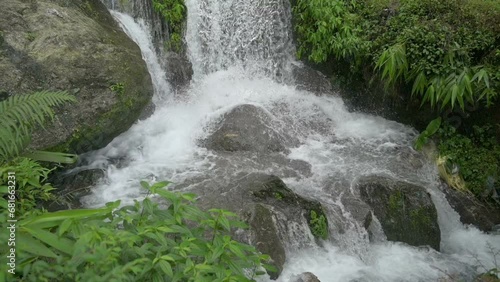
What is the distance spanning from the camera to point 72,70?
19.4 ft

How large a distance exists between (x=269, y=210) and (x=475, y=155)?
3.48 metres

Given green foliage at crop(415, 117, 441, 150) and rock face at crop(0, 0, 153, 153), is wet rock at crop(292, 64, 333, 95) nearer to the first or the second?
green foliage at crop(415, 117, 441, 150)

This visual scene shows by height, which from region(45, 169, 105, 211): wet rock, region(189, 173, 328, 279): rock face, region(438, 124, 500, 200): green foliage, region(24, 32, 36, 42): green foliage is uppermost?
region(24, 32, 36, 42): green foliage

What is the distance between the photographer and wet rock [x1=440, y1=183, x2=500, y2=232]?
19.5ft

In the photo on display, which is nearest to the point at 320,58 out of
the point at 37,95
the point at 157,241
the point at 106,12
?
the point at 106,12

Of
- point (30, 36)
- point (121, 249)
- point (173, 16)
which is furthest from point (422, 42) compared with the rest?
point (121, 249)

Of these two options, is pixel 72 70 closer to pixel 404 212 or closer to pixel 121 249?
pixel 121 249

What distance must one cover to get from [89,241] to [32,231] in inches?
11.9

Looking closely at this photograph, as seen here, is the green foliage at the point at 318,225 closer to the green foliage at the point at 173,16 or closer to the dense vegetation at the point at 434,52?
the dense vegetation at the point at 434,52

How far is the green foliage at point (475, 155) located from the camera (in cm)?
620

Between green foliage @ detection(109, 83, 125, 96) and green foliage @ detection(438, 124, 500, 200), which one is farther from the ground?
green foliage @ detection(109, 83, 125, 96)

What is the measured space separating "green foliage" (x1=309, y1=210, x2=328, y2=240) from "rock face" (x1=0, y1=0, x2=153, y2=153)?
317 cm

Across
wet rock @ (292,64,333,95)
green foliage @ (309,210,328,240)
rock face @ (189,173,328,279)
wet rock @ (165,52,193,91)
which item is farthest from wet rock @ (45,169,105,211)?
wet rock @ (292,64,333,95)

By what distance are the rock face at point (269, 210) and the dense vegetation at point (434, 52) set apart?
8.69 ft
